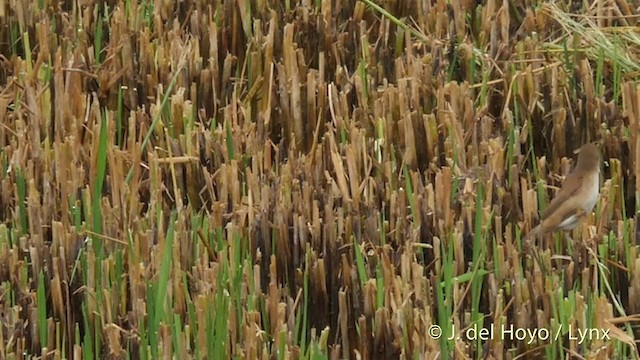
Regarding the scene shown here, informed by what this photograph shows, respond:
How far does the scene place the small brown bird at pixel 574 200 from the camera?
10.6 feet

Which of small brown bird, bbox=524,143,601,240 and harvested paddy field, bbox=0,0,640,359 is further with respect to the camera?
small brown bird, bbox=524,143,601,240

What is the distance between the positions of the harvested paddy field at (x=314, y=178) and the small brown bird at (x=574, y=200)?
0.03 meters

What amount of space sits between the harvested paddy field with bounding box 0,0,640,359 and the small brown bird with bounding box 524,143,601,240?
34 millimetres

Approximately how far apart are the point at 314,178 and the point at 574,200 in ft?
2.30

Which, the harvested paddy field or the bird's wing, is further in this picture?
the bird's wing

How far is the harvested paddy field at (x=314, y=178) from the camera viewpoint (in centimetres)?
300

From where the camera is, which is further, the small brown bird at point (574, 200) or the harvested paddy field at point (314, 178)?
the small brown bird at point (574, 200)

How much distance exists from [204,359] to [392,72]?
1.76 metres

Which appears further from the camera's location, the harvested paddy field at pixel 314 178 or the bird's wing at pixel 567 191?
the bird's wing at pixel 567 191

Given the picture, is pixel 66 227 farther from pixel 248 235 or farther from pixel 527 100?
pixel 527 100

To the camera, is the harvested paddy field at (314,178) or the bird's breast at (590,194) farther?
the bird's breast at (590,194)

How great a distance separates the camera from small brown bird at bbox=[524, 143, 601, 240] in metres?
3.22

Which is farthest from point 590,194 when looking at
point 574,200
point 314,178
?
point 314,178

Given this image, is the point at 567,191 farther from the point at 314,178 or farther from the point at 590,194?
the point at 314,178
